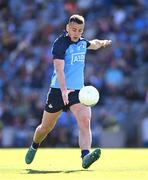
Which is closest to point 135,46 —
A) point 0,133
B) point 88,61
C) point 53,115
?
point 88,61

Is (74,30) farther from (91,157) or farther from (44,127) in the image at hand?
(91,157)

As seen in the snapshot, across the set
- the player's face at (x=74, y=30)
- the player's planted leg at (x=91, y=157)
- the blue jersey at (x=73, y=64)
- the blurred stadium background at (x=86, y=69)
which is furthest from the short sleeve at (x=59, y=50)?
the blurred stadium background at (x=86, y=69)

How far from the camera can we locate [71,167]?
12828 mm

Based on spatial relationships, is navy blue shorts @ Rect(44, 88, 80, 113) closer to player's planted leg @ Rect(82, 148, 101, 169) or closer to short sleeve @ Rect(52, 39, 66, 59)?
short sleeve @ Rect(52, 39, 66, 59)

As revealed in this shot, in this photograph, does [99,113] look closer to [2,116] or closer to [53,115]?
[2,116]

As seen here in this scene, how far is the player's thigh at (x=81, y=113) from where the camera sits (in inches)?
474

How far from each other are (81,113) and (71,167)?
1.20 m

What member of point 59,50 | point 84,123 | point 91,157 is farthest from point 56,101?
point 91,157

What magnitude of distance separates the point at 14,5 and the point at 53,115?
17.6m

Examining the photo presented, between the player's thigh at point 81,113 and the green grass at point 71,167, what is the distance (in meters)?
0.78

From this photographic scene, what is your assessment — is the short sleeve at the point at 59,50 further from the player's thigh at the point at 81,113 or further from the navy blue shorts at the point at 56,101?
the player's thigh at the point at 81,113

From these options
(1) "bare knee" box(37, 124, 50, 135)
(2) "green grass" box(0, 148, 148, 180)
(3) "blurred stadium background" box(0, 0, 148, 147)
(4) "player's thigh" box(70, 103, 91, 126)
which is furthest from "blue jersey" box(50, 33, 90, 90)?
(3) "blurred stadium background" box(0, 0, 148, 147)

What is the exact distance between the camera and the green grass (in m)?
10.8

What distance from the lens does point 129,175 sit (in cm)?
1102
